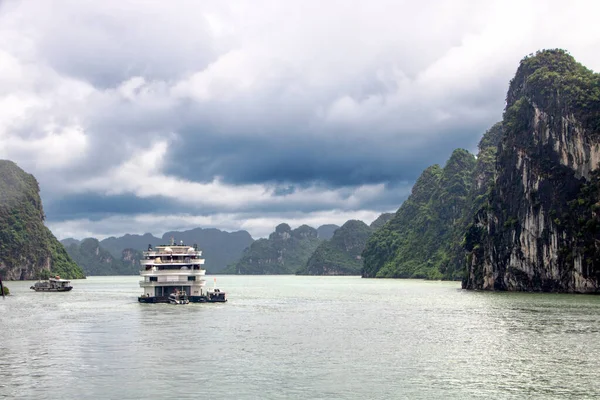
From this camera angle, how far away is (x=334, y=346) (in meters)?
59.9

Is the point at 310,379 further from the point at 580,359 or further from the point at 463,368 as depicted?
the point at 580,359

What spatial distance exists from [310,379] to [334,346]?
16742 mm

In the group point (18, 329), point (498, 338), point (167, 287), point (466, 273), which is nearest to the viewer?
point (498, 338)

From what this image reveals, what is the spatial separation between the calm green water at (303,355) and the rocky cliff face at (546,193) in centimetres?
4743

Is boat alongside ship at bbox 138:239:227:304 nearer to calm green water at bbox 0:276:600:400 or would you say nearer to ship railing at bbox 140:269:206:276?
ship railing at bbox 140:269:206:276

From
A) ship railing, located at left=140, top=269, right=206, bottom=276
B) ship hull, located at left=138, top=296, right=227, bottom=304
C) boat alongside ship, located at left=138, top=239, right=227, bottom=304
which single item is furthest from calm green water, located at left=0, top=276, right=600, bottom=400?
ship railing, located at left=140, top=269, right=206, bottom=276

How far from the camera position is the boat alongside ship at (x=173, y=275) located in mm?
112188

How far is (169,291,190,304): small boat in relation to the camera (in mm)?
111250

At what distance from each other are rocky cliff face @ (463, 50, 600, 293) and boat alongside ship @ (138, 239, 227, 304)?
7957 cm

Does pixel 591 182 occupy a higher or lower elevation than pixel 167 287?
higher

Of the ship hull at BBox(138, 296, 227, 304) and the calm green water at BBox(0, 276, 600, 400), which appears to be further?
the ship hull at BBox(138, 296, 227, 304)

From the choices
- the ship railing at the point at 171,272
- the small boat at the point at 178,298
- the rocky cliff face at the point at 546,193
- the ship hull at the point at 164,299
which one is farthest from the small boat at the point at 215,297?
the rocky cliff face at the point at 546,193

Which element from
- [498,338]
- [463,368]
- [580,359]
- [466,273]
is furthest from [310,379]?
[466,273]

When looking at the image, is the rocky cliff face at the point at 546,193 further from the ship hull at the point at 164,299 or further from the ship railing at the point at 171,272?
the ship railing at the point at 171,272
